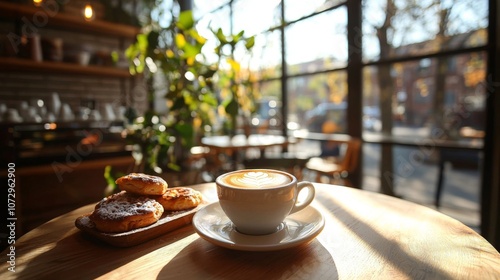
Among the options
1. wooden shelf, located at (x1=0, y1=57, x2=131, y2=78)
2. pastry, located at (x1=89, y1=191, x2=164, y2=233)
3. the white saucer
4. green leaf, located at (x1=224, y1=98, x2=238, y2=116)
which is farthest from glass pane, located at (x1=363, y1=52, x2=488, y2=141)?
wooden shelf, located at (x1=0, y1=57, x2=131, y2=78)

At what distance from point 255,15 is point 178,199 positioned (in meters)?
3.70

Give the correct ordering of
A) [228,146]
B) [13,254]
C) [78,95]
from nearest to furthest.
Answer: [13,254] < [228,146] < [78,95]

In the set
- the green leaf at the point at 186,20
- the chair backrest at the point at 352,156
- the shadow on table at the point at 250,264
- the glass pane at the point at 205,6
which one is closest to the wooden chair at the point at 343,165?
the chair backrest at the point at 352,156

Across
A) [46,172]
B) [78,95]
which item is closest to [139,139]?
[46,172]

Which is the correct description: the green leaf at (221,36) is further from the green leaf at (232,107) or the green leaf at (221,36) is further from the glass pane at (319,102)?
the glass pane at (319,102)

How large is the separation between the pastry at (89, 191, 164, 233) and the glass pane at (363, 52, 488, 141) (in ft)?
7.35

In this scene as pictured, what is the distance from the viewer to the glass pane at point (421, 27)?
2.06m

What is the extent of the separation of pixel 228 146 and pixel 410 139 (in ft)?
4.89

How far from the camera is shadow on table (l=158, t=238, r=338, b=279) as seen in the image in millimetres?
459

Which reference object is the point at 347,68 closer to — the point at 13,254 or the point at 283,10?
the point at 283,10

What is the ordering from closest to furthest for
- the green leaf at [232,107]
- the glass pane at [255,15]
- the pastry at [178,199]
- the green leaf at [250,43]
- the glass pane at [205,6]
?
1. the pastry at [178,199]
2. the green leaf at [250,43]
3. the green leaf at [232,107]
4. the glass pane at [255,15]
5. the glass pane at [205,6]

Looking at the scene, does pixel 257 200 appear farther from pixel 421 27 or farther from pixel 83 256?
pixel 421 27

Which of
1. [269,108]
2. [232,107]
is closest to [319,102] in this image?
[269,108]

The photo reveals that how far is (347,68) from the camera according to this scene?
2.90 m
